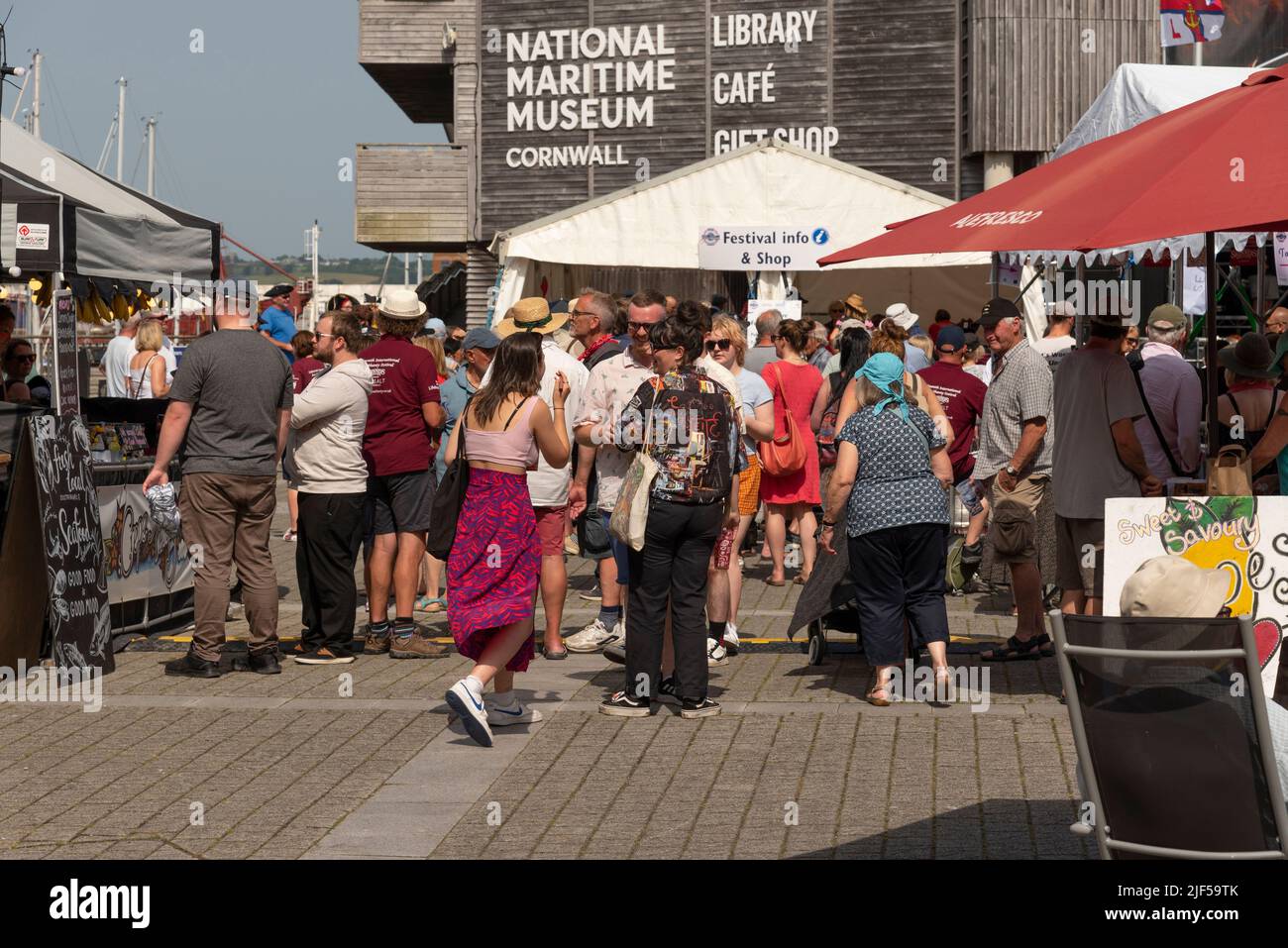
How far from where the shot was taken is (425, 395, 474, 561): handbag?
25.6 feet

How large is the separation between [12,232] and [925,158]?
1934 centimetres

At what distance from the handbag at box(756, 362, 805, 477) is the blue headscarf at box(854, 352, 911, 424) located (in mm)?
3874

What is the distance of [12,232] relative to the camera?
9.80m

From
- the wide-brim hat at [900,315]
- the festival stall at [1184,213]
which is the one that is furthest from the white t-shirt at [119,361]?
the festival stall at [1184,213]

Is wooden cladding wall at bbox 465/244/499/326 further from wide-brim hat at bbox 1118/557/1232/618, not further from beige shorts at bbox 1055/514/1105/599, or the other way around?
wide-brim hat at bbox 1118/557/1232/618

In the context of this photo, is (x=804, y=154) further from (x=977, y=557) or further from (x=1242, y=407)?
(x=1242, y=407)

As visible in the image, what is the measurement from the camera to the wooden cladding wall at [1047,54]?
2577 centimetres

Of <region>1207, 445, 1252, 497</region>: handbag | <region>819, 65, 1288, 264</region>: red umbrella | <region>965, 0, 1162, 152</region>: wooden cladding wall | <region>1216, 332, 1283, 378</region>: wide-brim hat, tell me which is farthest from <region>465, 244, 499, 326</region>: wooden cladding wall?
<region>1207, 445, 1252, 497</region>: handbag

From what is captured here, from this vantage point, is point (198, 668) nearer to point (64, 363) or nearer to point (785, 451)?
point (64, 363)

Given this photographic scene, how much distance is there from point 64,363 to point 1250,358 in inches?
257

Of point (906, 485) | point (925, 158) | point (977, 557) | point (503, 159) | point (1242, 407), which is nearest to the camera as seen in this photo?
point (906, 485)

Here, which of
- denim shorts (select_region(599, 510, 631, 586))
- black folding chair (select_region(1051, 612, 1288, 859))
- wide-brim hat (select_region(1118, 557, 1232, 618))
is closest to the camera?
black folding chair (select_region(1051, 612, 1288, 859))

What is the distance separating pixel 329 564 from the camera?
9641 millimetres
